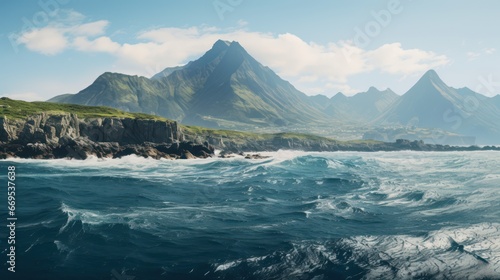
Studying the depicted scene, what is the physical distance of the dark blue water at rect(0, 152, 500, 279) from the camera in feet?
71.0

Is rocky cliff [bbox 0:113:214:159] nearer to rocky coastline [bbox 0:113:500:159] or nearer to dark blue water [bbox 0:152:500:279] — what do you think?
rocky coastline [bbox 0:113:500:159]

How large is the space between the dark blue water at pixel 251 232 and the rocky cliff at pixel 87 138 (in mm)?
43142

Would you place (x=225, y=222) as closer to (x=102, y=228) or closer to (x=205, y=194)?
(x=102, y=228)

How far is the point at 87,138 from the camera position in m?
108

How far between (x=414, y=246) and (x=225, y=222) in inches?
655

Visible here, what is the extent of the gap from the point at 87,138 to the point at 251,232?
9533 centimetres

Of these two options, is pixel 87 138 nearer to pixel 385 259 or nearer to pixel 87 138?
pixel 87 138

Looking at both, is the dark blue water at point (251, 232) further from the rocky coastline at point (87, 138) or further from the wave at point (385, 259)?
the rocky coastline at point (87, 138)

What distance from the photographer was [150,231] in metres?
28.8

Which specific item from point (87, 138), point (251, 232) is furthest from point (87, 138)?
point (251, 232)

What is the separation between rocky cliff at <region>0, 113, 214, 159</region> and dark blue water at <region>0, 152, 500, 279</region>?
1699 inches

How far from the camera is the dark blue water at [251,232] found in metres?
21.6

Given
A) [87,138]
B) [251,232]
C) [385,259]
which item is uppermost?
[87,138]

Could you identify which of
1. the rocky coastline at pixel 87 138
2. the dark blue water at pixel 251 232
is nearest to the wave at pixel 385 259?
the dark blue water at pixel 251 232
